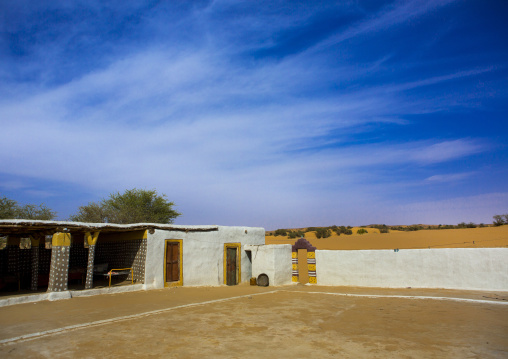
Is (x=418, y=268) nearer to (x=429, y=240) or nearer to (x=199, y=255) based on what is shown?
(x=199, y=255)

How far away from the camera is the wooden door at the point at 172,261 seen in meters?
15.5

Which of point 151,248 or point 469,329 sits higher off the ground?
point 151,248

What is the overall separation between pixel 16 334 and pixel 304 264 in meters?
20.4

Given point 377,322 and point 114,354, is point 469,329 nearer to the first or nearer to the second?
point 377,322

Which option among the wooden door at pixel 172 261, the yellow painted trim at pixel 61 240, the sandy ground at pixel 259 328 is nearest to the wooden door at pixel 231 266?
the wooden door at pixel 172 261

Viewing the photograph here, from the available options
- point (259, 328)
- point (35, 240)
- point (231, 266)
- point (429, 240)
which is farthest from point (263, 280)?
point (429, 240)

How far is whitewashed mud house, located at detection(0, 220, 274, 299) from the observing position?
1312 centimetres

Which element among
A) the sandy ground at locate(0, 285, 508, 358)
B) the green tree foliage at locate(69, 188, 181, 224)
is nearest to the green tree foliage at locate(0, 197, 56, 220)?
the green tree foliage at locate(69, 188, 181, 224)

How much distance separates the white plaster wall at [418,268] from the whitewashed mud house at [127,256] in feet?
15.5

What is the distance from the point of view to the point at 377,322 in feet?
27.4

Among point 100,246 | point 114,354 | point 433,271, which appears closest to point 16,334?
point 114,354

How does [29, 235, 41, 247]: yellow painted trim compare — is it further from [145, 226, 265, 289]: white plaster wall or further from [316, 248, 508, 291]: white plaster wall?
[316, 248, 508, 291]: white plaster wall

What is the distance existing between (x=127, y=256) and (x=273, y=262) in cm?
688

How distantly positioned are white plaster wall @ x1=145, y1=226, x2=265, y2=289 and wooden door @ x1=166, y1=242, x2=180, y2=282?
323 millimetres
